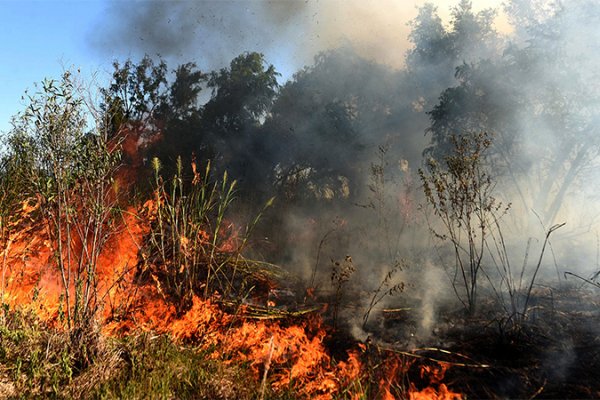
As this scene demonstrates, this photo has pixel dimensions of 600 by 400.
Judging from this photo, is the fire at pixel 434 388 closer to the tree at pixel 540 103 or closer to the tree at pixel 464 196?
the tree at pixel 464 196

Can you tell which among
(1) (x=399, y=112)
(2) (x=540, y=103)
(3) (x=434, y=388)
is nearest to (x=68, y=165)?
(3) (x=434, y=388)

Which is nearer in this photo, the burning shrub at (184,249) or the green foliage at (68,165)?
the green foliage at (68,165)

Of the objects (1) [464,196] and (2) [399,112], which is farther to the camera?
(2) [399,112]

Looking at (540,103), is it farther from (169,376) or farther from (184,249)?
(169,376)

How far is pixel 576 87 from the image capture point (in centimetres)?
1091

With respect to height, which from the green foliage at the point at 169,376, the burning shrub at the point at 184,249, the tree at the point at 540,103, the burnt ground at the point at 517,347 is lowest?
the green foliage at the point at 169,376

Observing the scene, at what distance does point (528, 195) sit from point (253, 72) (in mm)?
12942

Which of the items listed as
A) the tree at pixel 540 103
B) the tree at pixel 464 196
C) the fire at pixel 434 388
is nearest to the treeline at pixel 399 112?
the tree at pixel 540 103

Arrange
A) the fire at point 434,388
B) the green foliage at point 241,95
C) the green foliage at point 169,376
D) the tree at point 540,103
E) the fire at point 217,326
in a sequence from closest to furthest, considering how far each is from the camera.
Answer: the green foliage at point 169,376 → the fire at point 434,388 → the fire at point 217,326 → the tree at point 540,103 → the green foliage at point 241,95

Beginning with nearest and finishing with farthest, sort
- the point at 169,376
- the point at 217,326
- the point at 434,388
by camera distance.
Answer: the point at 169,376, the point at 434,388, the point at 217,326

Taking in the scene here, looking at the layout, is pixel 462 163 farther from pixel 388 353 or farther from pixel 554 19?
pixel 554 19

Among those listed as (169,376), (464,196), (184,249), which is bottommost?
(169,376)

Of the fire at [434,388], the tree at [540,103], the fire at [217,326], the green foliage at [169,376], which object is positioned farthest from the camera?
the tree at [540,103]

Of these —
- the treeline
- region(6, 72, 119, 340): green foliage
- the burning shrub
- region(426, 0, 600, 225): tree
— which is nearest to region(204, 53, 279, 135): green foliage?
the treeline
